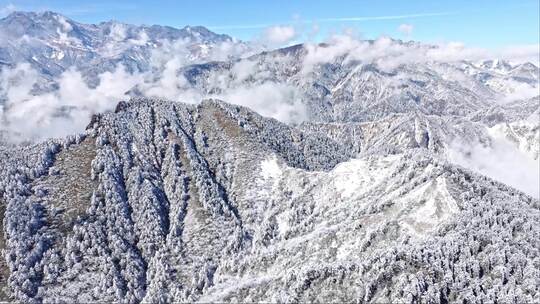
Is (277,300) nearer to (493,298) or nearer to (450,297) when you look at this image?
(450,297)

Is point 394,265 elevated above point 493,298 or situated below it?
above

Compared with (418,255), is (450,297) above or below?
below

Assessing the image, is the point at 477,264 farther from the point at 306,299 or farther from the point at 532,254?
the point at 306,299

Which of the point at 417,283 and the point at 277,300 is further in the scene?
the point at 277,300

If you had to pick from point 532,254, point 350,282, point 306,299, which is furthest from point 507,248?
point 306,299

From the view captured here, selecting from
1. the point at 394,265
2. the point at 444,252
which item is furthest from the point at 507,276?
the point at 394,265

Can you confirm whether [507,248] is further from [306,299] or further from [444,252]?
[306,299]

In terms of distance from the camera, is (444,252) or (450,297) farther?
(444,252)

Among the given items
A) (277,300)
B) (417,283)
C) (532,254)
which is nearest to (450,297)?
(417,283)
